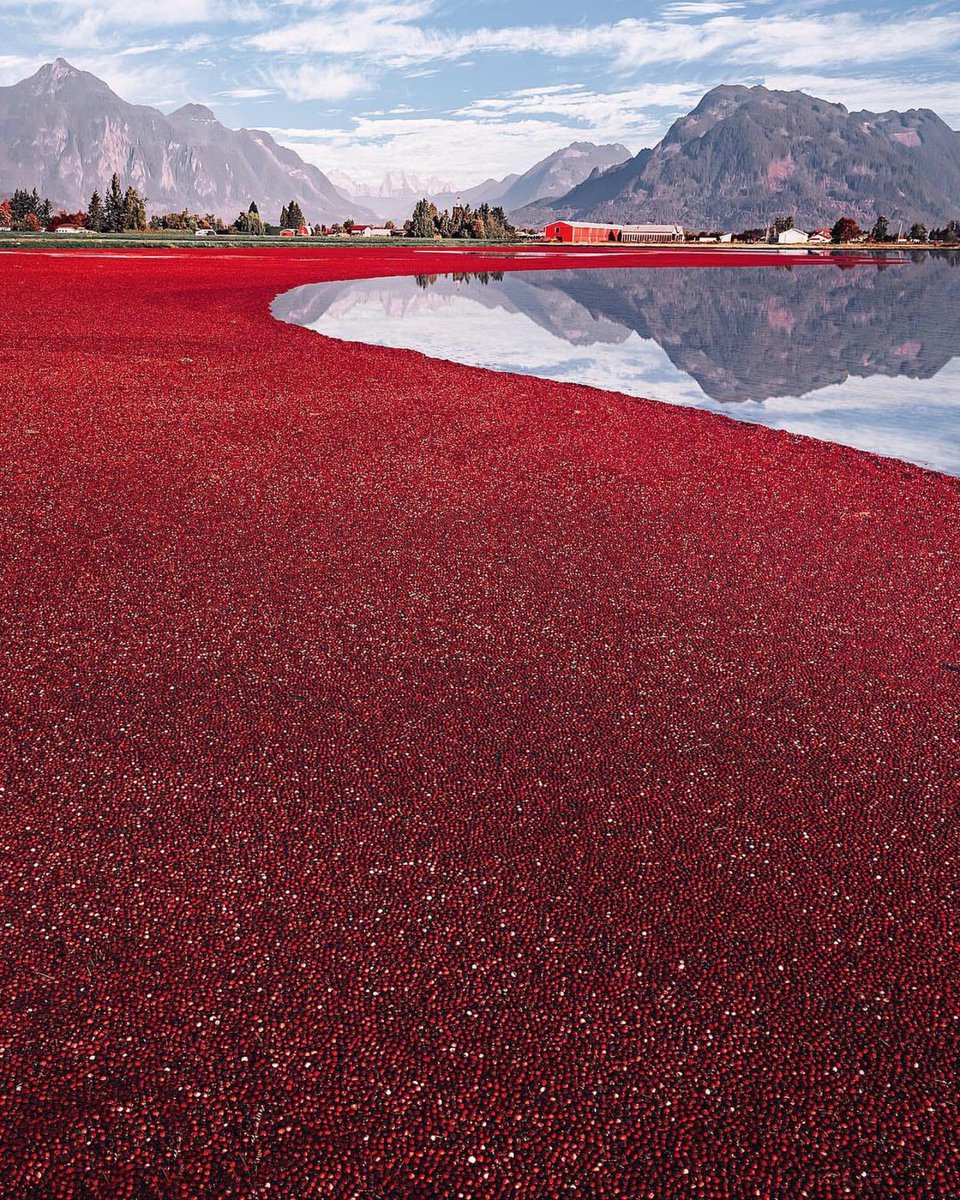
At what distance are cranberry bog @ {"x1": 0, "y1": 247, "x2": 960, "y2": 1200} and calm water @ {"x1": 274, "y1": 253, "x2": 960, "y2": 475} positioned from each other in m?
8.09

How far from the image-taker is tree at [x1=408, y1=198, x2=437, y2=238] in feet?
545

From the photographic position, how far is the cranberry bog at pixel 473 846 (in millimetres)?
3756

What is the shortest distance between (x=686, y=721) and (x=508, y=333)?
2712 cm

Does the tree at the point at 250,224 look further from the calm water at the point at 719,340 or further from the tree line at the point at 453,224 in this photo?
the calm water at the point at 719,340

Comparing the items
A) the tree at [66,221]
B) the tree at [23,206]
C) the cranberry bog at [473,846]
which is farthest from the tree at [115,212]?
the cranberry bog at [473,846]

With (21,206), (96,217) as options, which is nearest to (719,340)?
(96,217)

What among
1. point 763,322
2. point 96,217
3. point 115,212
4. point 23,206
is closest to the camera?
point 763,322

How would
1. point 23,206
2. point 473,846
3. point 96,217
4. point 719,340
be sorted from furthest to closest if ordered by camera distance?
point 23,206 < point 96,217 < point 719,340 < point 473,846

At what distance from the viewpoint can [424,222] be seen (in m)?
166

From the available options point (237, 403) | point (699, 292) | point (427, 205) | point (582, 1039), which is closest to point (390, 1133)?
point (582, 1039)

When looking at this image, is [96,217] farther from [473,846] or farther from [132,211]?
[473,846]

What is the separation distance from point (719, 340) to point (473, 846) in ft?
96.6

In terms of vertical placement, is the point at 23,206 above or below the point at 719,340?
above

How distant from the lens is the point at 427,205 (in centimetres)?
16762
